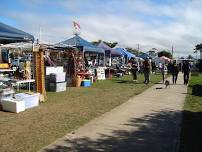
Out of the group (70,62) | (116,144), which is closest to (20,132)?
(116,144)

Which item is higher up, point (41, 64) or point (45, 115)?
point (41, 64)

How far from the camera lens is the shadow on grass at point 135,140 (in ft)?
24.1

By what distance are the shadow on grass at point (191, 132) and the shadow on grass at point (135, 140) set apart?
186 millimetres

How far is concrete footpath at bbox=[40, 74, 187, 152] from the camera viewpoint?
7438 mm

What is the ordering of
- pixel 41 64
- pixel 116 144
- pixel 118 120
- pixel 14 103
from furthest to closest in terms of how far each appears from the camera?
pixel 41 64 < pixel 14 103 < pixel 118 120 < pixel 116 144

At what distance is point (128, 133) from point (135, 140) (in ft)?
2.16

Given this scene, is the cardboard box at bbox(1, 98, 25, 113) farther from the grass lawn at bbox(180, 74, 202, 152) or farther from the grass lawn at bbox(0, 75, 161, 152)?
the grass lawn at bbox(180, 74, 202, 152)

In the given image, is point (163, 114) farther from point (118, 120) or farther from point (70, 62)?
point (70, 62)

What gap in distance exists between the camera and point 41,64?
1374cm

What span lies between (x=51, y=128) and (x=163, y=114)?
405 cm

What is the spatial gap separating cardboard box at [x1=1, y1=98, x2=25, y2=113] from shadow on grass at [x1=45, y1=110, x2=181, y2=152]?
10.9 feet

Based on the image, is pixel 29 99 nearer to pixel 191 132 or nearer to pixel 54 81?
pixel 54 81

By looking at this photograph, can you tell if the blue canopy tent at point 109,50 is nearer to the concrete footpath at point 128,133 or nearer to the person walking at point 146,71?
the person walking at point 146,71

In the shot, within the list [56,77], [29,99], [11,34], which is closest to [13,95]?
[29,99]
